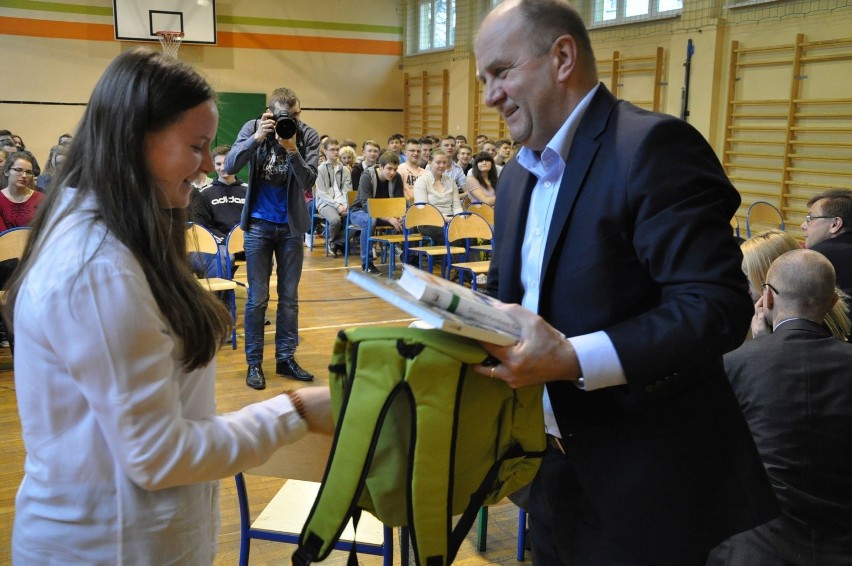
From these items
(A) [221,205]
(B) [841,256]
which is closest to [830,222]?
(B) [841,256]

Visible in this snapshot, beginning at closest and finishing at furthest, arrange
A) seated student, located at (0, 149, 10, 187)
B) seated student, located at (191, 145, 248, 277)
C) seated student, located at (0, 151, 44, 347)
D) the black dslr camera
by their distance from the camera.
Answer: the black dslr camera, seated student, located at (0, 151, 44, 347), seated student, located at (191, 145, 248, 277), seated student, located at (0, 149, 10, 187)

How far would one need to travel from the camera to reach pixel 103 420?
1.09 m

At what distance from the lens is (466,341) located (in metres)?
1.20

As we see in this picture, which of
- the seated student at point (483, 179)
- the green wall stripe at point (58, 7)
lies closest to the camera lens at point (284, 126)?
the seated student at point (483, 179)

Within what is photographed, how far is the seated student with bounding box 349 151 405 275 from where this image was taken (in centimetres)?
843

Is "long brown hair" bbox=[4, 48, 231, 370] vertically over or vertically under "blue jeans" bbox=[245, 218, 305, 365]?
over

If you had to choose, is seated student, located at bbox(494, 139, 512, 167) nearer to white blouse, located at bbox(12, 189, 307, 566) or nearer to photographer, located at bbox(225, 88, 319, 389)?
photographer, located at bbox(225, 88, 319, 389)

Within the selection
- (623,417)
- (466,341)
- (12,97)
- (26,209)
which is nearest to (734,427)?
(623,417)

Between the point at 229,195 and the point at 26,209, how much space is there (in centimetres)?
161

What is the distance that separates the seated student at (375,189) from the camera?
8430mm

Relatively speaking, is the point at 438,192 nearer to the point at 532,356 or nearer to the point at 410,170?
the point at 410,170

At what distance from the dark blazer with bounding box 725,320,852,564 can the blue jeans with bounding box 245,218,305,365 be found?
10.3ft

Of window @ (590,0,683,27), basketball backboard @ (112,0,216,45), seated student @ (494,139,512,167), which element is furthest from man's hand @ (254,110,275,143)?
basketball backboard @ (112,0,216,45)

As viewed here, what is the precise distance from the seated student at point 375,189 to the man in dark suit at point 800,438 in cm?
656
